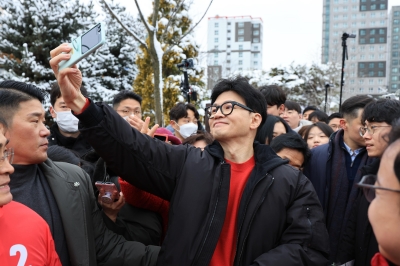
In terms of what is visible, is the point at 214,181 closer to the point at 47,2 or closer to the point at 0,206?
the point at 0,206

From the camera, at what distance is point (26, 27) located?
42.9 ft

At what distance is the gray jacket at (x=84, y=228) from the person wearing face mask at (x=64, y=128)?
1.69 metres

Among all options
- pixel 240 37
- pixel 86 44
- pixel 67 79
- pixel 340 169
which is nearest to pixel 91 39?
pixel 86 44

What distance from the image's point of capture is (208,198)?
7.24 feet

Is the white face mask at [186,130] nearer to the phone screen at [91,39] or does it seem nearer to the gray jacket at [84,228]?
the gray jacket at [84,228]

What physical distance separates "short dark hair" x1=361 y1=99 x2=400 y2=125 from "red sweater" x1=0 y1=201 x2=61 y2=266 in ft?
8.12

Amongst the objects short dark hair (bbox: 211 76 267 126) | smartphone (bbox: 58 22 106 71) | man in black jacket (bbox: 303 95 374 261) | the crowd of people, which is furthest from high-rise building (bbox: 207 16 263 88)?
smartphone (bbox: 58 22 106 71)

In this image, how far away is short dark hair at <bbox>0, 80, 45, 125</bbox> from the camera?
224 cm

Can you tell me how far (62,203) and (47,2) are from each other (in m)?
12.6

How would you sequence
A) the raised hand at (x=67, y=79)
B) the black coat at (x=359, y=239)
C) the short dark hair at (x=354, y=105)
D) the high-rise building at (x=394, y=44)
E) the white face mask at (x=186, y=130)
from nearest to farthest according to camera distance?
the raised hand at (x=67, y=79)
the black coat at (x=359, y=239)
the short dark hair at (x=354, y=105)
the white face mask at (x=186, y=130)
the high-rise building at (x=394, y=44)

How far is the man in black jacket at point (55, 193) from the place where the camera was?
2.17 metres

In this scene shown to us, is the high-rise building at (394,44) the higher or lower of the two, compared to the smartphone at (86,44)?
higher

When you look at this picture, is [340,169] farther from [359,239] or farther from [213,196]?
[213,196]

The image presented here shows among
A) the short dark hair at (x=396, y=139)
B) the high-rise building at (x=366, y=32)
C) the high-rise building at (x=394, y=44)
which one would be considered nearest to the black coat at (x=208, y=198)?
the short dark hair at (x=396, y=139)
